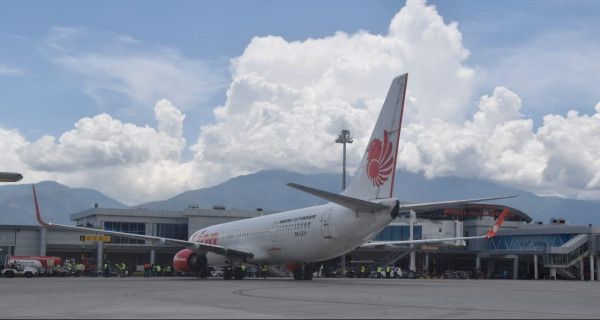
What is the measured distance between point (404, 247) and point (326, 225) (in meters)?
50.6

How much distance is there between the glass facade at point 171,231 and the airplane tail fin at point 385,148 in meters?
62.9

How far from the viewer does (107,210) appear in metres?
96.2

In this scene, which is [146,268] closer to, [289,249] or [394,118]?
[289,249]

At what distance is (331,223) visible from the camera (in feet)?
137

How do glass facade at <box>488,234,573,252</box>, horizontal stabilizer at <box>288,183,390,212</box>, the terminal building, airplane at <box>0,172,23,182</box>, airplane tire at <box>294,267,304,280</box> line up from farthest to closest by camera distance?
glass facade at <box>488,234,573,252</box>, the terminal building, airplane tire at <box>294,267,304,280</box>, horizontal stabilizer at <box>288,183,390,212</box>, airplane at <box>0,172,23,182</box>

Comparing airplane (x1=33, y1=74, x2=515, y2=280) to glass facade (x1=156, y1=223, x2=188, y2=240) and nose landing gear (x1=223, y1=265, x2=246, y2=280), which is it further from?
glass facade (x1=156, y1=223, x2=188, y2=240)

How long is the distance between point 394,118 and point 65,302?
20.1 m

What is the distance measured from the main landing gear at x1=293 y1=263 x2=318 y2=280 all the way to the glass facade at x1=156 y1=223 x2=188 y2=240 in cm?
5127

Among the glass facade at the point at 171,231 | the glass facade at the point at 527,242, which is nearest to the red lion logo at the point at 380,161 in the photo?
the glass facade at the point at 527,242

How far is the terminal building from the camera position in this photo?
82812mm

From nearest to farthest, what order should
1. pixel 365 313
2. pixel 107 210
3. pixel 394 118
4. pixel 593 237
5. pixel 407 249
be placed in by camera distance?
1. pixel 365 313
2. pixel 394 118
3. pixel 593 237
4. pixel 407 249
5. pixel 107 210

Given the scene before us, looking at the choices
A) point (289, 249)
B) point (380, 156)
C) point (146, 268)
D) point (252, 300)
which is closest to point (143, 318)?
point (252, 300)

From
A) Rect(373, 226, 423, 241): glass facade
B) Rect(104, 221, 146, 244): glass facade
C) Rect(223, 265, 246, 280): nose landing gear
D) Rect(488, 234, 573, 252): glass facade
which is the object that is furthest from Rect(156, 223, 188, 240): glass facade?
Rect(223, 265, 246, 280): nose landing gear

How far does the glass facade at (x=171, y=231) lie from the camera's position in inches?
3912
